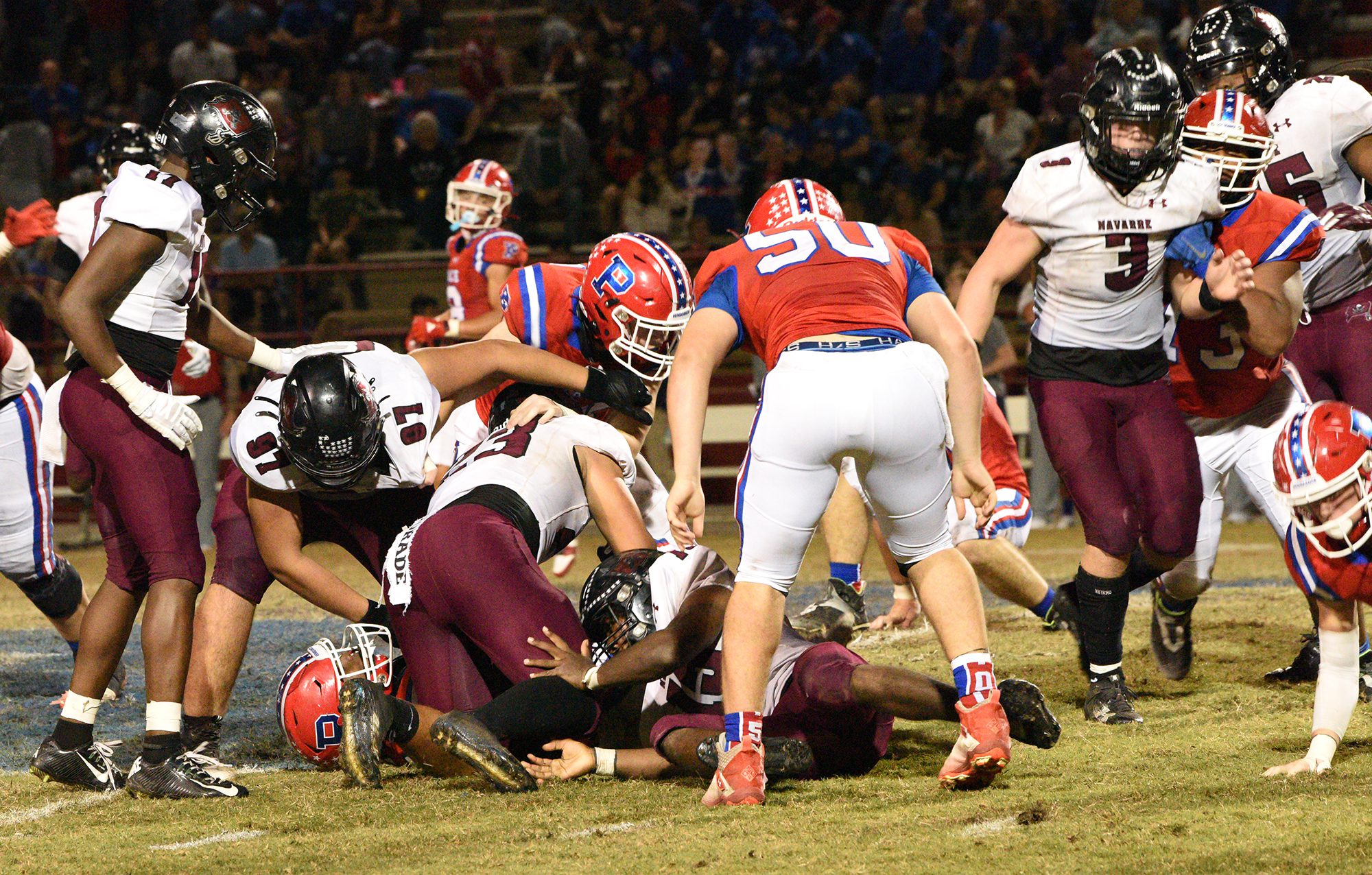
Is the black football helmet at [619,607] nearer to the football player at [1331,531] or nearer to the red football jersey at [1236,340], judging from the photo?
the football player at [1331,531]

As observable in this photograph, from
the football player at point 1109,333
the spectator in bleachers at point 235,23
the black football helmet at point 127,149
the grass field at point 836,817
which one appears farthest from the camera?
the spectator in bleachers at point 235,23

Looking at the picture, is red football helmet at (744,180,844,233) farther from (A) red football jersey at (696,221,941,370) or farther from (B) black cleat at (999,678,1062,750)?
(B) black cleat at (999,678,1062,750)

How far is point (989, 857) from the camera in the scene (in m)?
3.01

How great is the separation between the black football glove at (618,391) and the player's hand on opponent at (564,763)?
130 centimetres

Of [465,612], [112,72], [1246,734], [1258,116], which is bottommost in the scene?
[1246,734]

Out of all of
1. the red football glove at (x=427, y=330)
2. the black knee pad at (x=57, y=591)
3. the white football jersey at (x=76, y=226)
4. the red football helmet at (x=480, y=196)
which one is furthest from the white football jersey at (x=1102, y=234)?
the red football helmet at (x=480, y=196)

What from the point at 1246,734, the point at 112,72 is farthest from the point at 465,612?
the point at 112,72

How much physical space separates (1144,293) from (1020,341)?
7.07 metres

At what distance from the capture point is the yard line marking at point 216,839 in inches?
133

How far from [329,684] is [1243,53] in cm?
372

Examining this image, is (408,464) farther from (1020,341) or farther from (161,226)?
(1020,341)

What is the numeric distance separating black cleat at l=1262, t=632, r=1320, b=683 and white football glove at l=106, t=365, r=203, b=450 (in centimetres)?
362

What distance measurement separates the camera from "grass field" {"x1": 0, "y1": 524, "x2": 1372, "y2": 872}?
305cm

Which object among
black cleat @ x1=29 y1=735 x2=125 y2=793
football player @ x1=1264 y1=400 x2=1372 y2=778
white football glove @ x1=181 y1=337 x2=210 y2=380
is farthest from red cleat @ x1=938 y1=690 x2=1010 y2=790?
white football glove @ x1=181 y1=337 x2=210 y2=380
